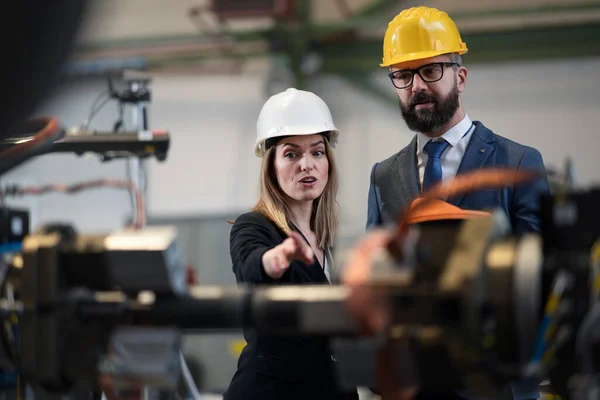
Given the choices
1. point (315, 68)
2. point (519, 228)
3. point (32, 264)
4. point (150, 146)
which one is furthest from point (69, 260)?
point (315, 68)

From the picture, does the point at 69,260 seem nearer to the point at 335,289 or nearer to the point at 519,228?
the point at 335,289

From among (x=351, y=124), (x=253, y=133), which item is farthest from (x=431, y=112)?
(x=253, y=133)

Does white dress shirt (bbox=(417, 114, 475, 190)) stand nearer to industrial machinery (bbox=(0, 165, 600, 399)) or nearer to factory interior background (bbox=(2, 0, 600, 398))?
industrial machinery (bbox=(0, 165, 600, 399))

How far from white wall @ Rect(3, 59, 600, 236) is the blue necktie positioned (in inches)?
164

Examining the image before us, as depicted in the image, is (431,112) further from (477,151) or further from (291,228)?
(291,228)

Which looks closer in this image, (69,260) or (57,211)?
(69,260)

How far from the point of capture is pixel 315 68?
6754 millimetres

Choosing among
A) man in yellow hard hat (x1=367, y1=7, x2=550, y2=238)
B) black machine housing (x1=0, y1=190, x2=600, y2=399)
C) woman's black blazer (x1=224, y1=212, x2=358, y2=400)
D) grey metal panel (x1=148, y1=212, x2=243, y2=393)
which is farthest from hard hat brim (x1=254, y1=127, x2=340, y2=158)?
grey metal panel (x1=148, y1=212, x2=243, y2=393)

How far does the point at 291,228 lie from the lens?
1.86 m

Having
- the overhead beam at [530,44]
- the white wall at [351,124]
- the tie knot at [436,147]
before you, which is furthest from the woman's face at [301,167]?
the overhead beam at [530,44]

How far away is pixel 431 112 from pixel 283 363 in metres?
0.72

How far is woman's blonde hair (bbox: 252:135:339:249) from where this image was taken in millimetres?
1875

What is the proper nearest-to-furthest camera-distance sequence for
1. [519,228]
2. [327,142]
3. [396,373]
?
1. [396,373]
2. [519,228]
3. [327,142]

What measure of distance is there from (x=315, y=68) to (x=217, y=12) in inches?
36.5
